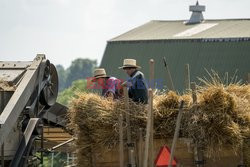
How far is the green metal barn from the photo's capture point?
50.7 m

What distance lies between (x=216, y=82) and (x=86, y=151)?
79.9 inches

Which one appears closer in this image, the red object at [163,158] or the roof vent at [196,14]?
the red object at [163,158]

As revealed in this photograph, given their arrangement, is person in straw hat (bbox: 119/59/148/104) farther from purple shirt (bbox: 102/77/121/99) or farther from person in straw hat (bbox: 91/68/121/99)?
purple shirt (bbox: 102/77/121/99)

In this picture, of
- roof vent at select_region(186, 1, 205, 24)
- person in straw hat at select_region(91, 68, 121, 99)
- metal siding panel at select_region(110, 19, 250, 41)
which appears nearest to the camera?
person in straw hat at select_region(91, 68, 121, 99)

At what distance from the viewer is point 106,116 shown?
43.7 feet

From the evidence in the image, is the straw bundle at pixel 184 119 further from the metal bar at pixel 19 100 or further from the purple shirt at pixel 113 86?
the purple shirt at pixel 113 86

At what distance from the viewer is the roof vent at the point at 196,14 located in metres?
60.2

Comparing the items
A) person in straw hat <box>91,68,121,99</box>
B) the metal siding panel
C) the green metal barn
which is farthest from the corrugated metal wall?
person in straw hat <box>91,68,121,99</box>

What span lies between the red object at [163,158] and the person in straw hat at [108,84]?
4.25ft

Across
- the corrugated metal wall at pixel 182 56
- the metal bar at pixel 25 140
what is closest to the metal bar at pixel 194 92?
the metal bar at pixel 25 140

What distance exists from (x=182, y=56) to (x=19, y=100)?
39.2 meters

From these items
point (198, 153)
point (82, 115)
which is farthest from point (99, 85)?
point (198, 153)

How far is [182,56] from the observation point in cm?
5297

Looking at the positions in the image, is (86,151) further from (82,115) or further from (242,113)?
(242,113)
